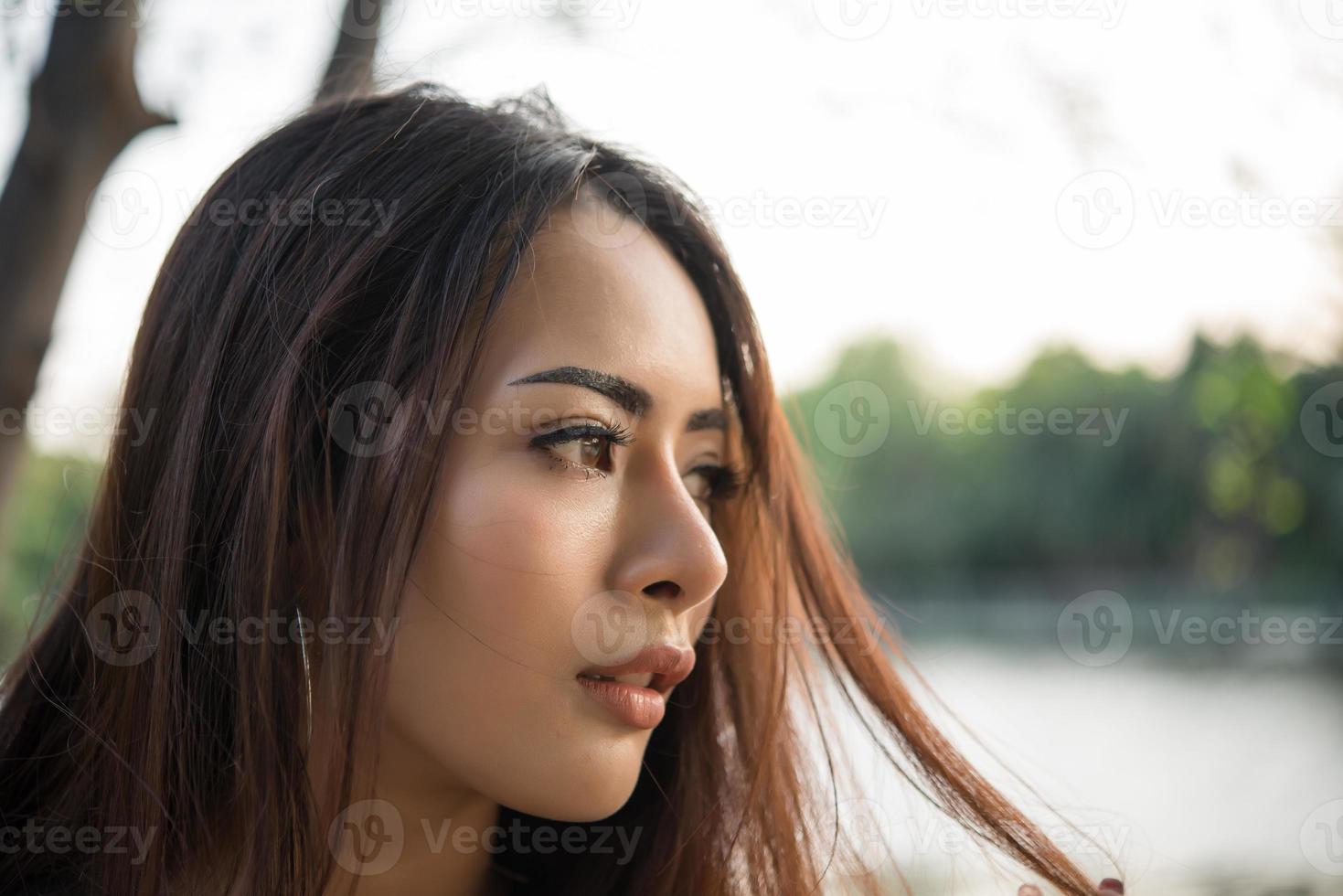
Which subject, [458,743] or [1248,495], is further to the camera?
[1248,495]

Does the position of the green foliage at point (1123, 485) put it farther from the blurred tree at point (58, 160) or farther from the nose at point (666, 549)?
the blurred tree at point (58, 160)

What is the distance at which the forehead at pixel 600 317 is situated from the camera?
4.42 feet

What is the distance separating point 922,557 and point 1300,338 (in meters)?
19.6

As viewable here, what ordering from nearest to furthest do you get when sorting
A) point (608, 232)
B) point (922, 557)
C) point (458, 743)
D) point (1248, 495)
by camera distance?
point (458, 743) → point (608, 232) → point (1248, 495) → point (922, 557)

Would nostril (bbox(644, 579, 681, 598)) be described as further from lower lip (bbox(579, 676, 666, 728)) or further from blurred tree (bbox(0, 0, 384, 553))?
blurred tree (bbox(0, 0, 384, 553))

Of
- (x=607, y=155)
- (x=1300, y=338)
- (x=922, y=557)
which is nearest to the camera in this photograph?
(x=607, y=155)

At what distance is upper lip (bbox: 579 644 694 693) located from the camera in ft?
4.48

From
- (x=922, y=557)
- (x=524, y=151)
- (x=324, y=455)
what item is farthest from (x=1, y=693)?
(x=922, y=557)

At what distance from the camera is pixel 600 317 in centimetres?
139

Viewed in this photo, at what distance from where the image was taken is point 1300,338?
5387 millimetres

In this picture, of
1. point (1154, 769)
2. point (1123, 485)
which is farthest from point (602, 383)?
point (1123, 485)

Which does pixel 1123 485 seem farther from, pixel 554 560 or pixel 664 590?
pixel 554 560

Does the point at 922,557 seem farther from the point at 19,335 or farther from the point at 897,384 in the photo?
the point at 19,335

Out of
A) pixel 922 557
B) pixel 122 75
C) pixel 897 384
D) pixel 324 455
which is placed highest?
pixel 122 75
